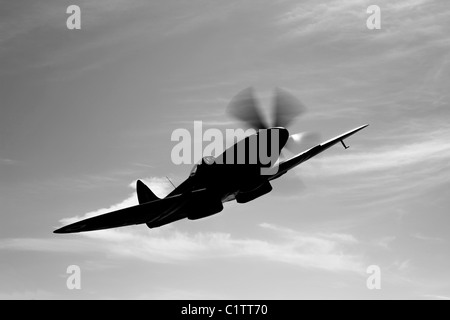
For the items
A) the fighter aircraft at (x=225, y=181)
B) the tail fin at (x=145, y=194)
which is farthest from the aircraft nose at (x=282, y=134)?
the tail fin at (x=145, y=194)

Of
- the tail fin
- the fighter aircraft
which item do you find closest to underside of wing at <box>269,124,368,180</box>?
the fighter aircraft

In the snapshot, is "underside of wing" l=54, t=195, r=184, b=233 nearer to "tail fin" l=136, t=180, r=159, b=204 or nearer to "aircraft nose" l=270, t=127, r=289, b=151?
"tail fin" l=136, t=180, r=159, b=204

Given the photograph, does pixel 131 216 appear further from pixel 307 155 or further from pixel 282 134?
pixel 307 155

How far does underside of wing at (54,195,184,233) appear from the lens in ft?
97.9

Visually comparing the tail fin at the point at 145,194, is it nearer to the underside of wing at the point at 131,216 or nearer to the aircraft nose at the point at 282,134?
the underside of wing at the point at 131,216

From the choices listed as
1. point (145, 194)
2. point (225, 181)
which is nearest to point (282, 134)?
point (225, 181)

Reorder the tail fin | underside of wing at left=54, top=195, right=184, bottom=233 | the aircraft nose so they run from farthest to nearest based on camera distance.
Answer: the tail fin < underside of wing at left=54, top=195, right=184, bottom=233 < the aircraft nose

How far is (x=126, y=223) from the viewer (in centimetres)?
3309

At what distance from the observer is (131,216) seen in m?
31.2

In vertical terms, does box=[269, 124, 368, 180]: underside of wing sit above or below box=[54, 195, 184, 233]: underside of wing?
above
